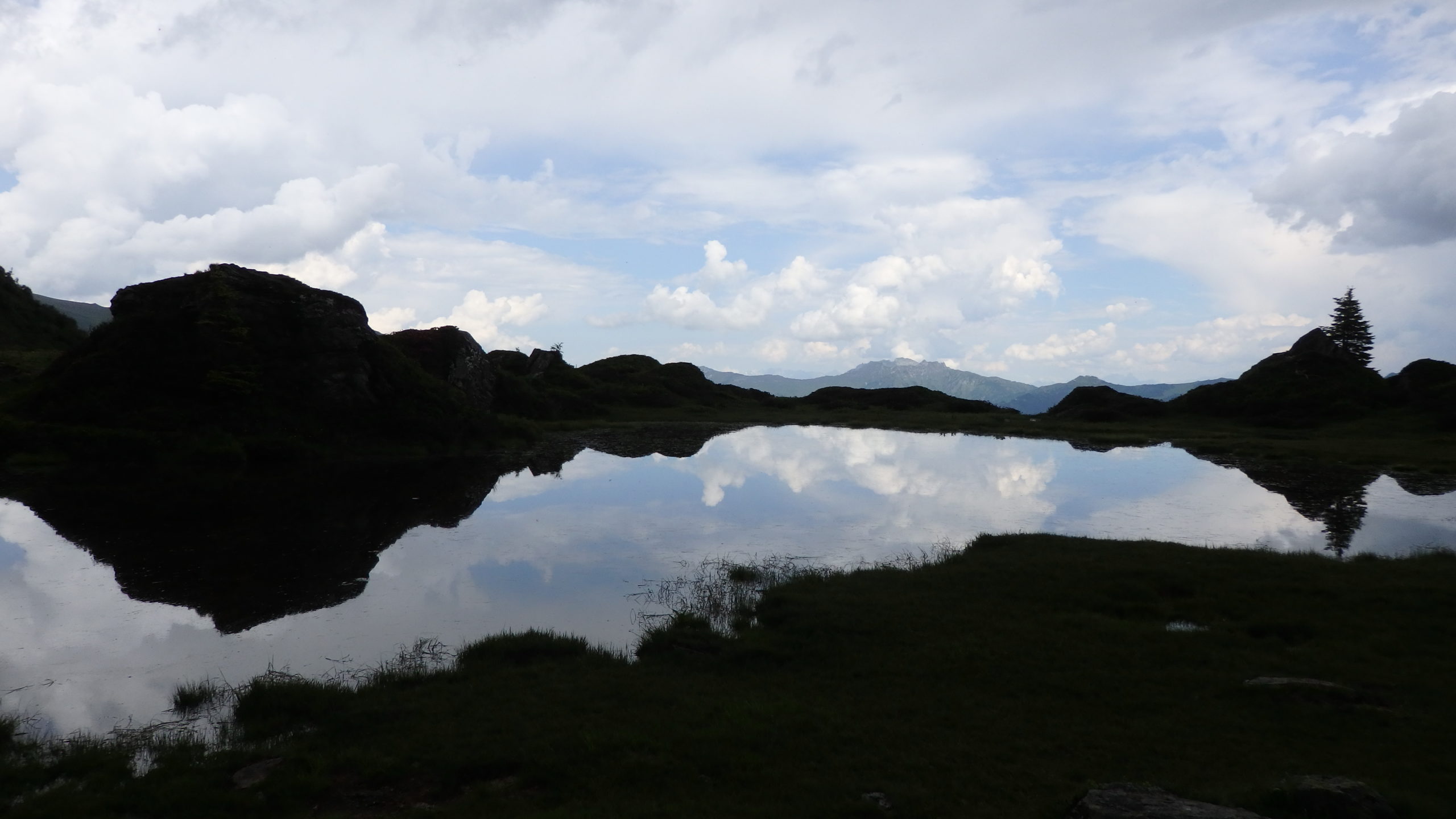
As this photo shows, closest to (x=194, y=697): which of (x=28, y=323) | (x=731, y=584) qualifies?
(x=731, y=584)

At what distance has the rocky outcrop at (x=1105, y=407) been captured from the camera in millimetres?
85000

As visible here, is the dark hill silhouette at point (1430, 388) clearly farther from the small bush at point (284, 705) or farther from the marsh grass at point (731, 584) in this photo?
the small bush at point (284, 705)

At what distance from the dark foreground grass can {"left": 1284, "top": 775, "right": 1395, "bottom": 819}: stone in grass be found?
0.35 metres

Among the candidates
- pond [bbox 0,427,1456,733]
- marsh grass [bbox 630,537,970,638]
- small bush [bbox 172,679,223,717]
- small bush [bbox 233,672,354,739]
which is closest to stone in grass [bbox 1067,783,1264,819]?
marsh grass [bbox 630,537,970,638]

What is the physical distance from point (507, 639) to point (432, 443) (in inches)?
1362

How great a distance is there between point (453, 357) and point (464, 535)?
133ft

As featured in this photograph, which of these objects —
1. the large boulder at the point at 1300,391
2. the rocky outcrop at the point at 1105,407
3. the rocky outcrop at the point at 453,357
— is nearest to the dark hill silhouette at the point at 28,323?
the rocky outcrop at the point at 453,357

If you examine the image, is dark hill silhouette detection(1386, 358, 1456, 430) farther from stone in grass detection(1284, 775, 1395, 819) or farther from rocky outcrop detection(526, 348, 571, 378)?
rocky outcrop detection(526, 348, 571, 378)

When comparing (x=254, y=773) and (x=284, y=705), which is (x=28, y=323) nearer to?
(x=284, y=705)

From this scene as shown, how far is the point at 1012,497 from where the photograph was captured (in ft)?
120

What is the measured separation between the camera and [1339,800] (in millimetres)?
8070

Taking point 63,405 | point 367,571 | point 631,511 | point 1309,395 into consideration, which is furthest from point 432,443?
point 1309,395

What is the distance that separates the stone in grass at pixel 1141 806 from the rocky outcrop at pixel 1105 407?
8384 centimetres

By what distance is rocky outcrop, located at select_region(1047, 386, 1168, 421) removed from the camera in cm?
8500
